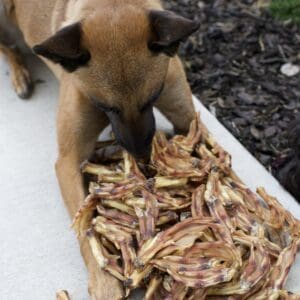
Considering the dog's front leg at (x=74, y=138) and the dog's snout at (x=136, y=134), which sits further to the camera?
the dog's front leg at (x=74, y=138)

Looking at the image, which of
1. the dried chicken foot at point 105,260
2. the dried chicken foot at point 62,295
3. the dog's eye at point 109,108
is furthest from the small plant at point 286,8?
the dried chicken foot at point 62,295

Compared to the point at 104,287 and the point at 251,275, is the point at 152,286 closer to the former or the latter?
the point at 104,287

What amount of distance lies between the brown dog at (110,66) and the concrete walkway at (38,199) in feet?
0.45

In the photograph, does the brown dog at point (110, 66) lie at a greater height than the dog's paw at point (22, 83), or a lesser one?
greater

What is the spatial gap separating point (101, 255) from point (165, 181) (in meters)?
0.47

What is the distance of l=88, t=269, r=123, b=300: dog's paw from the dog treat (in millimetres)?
51

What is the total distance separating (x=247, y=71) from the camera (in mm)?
4176

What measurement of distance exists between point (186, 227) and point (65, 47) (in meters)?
0.89

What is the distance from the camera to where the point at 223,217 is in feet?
8.40

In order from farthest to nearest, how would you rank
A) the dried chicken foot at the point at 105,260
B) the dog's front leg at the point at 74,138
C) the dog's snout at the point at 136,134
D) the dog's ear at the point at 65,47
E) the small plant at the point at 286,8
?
the small plant at the point at 286,8
the dog's front leg at the point at 74,138
the dog's snout at the point at 136,134
the dried chicken foot at the point at 105,260
the dog's ear at the point at 65,47

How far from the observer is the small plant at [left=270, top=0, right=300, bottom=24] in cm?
379

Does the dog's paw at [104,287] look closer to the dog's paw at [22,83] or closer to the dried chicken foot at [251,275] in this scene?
the dried chicken foot at [251,275]

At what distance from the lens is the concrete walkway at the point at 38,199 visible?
2.64 metres

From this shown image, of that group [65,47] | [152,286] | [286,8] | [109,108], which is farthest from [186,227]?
[286,8]
